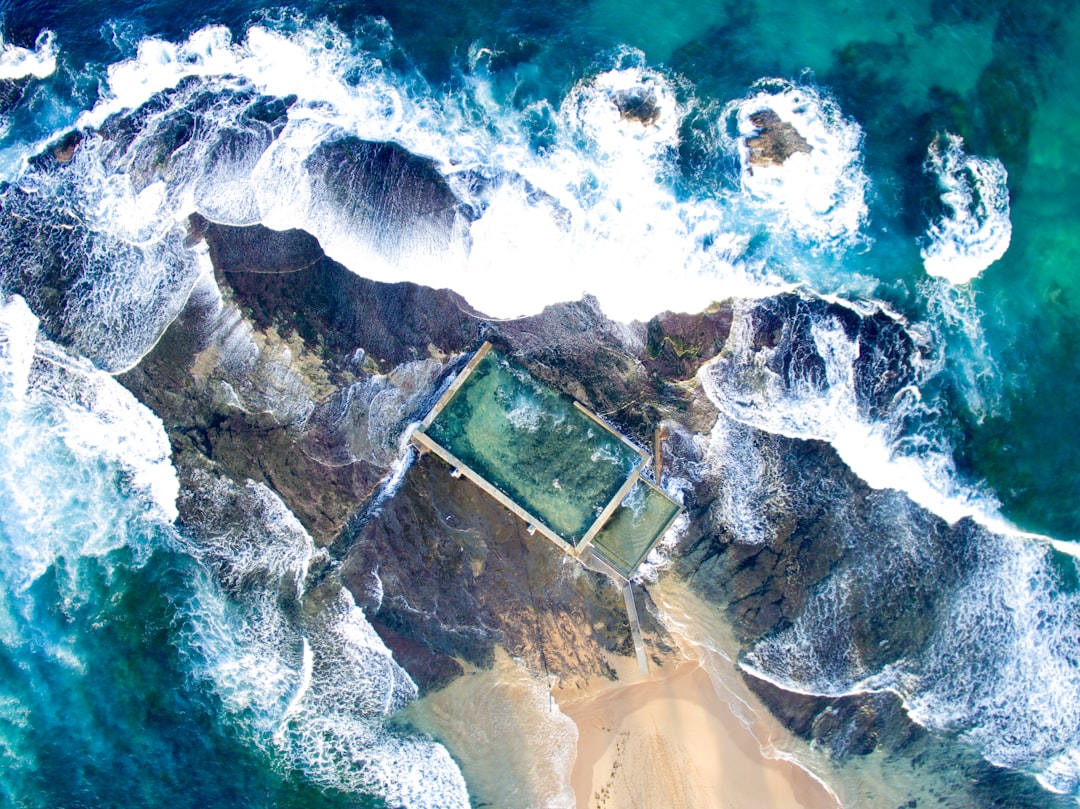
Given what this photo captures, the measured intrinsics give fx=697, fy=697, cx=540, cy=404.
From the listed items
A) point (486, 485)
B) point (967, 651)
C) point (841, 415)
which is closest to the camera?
point (486, 485)

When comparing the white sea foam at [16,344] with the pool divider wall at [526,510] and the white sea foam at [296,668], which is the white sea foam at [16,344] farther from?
the pool divider wall at [526,510]

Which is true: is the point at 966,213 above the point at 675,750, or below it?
above

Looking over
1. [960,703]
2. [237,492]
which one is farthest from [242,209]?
[960,703]

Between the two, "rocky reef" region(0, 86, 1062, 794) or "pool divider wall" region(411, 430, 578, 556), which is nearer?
"pool divider wall" region(411, 430, 578, 556)

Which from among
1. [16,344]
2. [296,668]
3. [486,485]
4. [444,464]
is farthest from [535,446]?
[16,344]

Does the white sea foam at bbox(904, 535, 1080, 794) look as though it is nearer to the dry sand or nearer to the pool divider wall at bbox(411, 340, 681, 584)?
the dry sand

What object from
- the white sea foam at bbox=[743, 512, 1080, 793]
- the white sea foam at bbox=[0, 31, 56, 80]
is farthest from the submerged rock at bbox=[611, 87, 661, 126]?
the white sea foam at bbox=[0, 31, 56, 80]

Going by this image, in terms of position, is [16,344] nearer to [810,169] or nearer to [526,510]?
[526,510]
